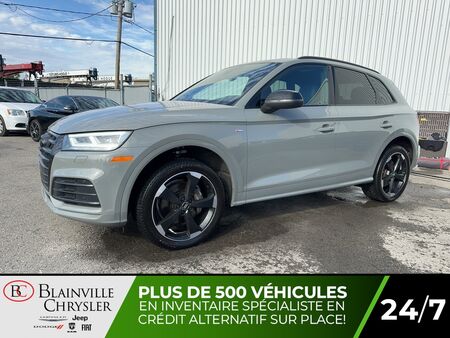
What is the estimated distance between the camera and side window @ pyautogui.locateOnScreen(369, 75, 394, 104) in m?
4.10

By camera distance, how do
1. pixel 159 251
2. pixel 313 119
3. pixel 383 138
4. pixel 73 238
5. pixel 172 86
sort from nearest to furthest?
pixel 159 251, pixel 73 238, pixel 313 119, pixel 383 138, pixel 172 86

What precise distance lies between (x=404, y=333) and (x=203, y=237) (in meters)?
1.59

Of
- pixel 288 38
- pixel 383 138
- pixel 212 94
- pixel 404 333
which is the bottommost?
pixel 404 333

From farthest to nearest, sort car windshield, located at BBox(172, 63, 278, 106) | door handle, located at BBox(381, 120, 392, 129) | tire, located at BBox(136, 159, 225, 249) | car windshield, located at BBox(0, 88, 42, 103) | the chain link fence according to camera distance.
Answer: the chain link fence → car windshield, located at BBox(0, 88, 42, 103) → door handle, located at BBox(381, 120, 392, 129) → car windshield, located at BBox(172, 63, 278, 106) → tire, located at BBox(136, 159, 225, 249)

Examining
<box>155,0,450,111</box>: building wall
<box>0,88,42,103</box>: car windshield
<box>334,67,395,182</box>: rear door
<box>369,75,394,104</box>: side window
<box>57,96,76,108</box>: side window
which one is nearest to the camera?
<box>334,67,395,182</box>: rear door

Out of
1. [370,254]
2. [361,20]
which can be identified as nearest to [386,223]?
[370,254]

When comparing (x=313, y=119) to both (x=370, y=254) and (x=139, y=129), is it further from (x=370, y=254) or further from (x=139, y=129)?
(x=139, y=129)

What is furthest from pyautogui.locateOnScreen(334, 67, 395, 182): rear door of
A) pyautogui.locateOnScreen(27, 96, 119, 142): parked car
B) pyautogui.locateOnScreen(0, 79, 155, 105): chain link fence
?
pyautogui.locateOnScreen(0, 79, 155, 105): chain link fence

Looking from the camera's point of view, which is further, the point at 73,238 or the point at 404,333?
the point at 73,238

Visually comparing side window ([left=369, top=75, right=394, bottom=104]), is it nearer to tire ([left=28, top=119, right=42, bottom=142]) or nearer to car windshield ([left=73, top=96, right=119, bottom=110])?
car windshield ([left=73, top=96, right=119, bottom=110])

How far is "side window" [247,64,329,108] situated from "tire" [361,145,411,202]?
1266mm

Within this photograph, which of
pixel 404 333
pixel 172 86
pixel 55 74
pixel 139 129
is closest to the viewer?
pixel 404 333

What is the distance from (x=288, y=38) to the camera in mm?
9320

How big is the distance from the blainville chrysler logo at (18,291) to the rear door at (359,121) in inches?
118
